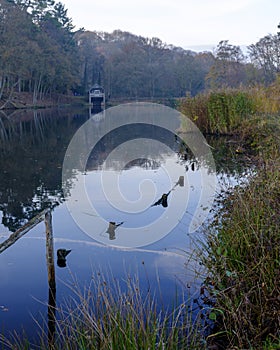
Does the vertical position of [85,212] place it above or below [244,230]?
below

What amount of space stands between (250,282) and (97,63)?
58803 millimetres

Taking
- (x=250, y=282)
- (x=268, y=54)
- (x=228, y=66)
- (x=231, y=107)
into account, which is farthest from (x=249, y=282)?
(x=228, y=66)

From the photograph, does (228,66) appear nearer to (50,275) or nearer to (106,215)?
(106,215)

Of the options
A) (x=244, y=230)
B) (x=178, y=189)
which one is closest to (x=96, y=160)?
(x=178, y=189)

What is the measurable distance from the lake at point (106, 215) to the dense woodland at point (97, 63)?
1638cm

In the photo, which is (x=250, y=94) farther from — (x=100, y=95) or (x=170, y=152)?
(x=100, y=95)

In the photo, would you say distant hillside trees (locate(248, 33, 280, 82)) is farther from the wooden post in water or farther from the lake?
the wooden post in water

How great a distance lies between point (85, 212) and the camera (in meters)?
7.14

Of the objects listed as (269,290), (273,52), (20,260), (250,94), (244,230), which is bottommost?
(20,260)

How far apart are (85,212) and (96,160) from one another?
18.4 feet

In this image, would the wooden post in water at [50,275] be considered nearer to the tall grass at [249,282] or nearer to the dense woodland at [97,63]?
the tall grass at [249,282]

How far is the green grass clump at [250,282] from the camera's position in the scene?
2.67 metres

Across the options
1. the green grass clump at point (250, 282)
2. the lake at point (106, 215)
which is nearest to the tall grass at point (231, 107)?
the lake at point (106, 215)

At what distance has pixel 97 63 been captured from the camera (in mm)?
59188
